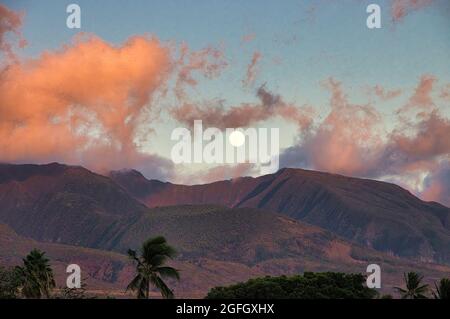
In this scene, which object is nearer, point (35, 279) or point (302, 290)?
point (35, 279)

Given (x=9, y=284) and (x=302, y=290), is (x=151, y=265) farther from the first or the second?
(x=302, y=290)

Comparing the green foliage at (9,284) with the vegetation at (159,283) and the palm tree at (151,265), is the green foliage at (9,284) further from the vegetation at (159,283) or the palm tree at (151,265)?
the palm tree at (151,265)

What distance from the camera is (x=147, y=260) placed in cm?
12069

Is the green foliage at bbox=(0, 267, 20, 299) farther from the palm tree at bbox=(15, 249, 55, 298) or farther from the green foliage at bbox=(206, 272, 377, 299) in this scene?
the green foliage at bbox=(206, 272, 377, 299)

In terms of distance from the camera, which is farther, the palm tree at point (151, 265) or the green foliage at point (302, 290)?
the green foliage at point (302, 290)

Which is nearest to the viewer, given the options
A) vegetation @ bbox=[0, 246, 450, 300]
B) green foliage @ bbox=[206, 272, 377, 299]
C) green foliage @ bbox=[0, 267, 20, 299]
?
vegetation @ bbox=[0, 246, 450, 300]

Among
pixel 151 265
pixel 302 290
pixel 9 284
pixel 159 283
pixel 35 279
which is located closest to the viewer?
pixel 159 283

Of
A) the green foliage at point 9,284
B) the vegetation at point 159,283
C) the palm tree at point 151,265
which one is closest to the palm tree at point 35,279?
the vegetation at point 159,283

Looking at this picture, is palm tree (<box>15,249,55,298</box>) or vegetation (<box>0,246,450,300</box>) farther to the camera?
palm tree (<box>15,249,55,298</box>)

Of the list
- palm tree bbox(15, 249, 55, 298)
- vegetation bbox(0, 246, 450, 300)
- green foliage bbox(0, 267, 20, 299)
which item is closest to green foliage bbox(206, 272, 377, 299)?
vegetation bbox(0, 246, 450, 300)

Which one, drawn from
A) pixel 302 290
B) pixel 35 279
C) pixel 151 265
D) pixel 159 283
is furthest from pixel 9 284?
pixel 302 290
